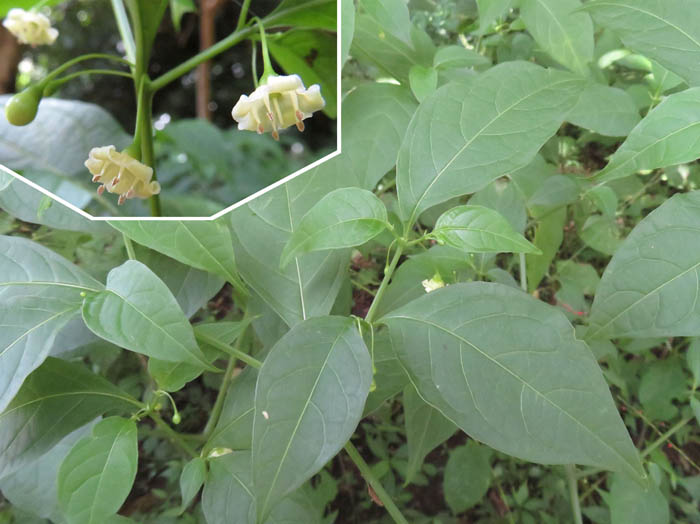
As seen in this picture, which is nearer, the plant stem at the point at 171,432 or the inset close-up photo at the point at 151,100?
the inset close-up photo at the point at 151,100

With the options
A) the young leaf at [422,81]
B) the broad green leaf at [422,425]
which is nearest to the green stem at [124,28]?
the young leaf at [422,81]

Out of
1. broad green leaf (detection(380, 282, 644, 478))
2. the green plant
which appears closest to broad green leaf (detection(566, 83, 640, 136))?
the green plant

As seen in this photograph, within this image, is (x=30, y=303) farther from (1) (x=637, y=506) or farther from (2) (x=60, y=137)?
(1) (x=637, y=506)

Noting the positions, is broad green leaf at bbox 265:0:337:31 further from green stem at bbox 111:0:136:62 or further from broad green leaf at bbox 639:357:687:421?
broad green leaf at bbox 639:357:687:421

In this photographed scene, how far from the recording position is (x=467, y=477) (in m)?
0.63

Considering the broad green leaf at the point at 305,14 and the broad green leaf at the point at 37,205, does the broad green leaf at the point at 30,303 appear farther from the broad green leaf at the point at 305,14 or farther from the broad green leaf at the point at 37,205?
the broad green leaf at the point at 305,14

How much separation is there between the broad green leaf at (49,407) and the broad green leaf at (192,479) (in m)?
0.07

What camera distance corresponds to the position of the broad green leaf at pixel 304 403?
0.32m

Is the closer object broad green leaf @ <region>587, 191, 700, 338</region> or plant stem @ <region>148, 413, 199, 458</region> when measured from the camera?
broad green leaf @ <region>587, 191, 700, 338</region>

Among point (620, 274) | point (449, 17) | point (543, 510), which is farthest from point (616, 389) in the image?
point (449, 17)

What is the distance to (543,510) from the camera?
2.20 feet

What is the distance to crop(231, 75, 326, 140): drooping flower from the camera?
0.37m

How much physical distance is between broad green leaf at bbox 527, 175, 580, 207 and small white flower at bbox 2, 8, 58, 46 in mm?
424

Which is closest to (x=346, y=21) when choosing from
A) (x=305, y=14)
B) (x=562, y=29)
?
(x=305, y=14)
